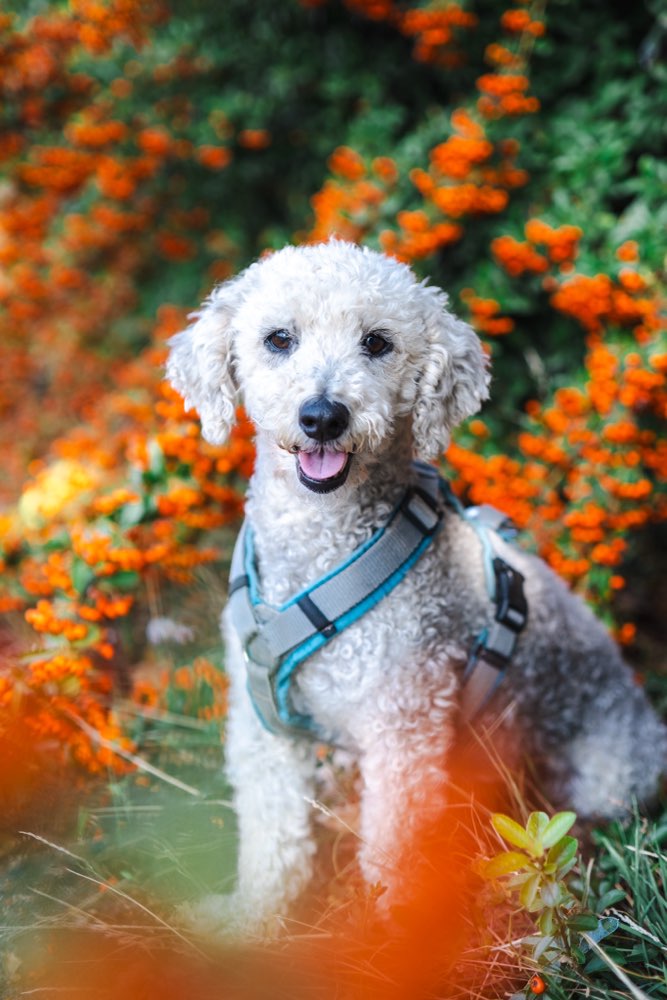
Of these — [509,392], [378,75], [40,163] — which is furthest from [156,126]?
[509,392]

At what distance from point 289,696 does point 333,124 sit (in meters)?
3.89

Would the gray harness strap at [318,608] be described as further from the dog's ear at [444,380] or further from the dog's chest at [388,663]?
the dog's ear at [444,380]

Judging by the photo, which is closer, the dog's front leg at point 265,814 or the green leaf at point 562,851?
the green leaf at point 562,851

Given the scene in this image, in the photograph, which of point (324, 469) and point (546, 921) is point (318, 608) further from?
point (546, 921)

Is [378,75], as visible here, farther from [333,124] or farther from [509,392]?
[509,392]

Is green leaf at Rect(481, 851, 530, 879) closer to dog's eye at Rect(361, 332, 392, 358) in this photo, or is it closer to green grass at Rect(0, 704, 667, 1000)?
Answer: green grass at Rect(0, 704, 667, 1000)

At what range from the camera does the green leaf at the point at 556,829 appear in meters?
1.61

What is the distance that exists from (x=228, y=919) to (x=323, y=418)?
1.53 m

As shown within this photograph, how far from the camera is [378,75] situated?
4469mm

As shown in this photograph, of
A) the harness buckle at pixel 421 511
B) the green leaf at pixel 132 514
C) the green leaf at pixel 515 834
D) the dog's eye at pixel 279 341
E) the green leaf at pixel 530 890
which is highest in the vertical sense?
the dog's eye at pixel 279 341

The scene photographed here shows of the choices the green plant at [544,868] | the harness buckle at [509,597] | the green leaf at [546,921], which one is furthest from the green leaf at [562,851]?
the harness buckle at [509,597]

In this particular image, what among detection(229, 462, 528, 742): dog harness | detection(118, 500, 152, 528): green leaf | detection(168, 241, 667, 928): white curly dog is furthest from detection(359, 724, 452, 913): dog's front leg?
detection(118, 500, 152, 528): green leaf

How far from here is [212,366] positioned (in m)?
2.12

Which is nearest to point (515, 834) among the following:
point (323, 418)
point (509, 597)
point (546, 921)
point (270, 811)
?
point (546, 921)
